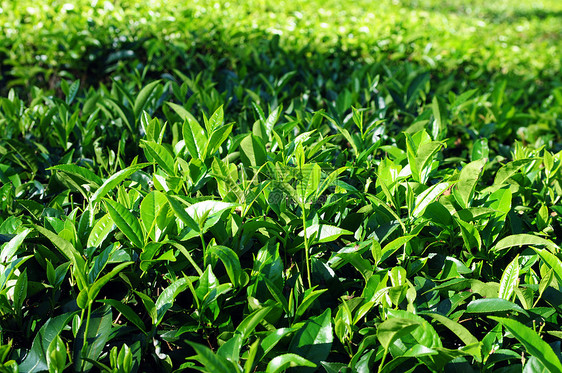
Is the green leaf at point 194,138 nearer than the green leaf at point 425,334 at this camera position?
No

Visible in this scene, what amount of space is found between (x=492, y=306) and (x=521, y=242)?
1.17 feet

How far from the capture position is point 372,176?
2178 millimetres

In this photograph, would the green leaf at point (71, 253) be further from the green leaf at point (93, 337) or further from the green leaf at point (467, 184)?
the green leaf at point (467, 184)

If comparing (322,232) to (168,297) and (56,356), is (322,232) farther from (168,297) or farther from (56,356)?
(56,356)

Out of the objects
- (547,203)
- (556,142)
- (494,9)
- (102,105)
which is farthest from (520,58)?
(494,9)

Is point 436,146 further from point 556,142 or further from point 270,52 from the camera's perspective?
point 270,52

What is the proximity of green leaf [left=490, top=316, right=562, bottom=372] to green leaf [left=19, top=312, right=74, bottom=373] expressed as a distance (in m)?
1.24

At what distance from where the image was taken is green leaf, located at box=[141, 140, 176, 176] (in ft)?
6.04

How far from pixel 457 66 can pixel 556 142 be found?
1.72m

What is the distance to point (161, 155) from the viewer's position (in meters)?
1.88

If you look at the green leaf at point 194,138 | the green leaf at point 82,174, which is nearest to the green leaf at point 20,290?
the green leaf at point 82,174

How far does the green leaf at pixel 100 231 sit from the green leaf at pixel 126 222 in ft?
0.25

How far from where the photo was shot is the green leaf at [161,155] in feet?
6.04

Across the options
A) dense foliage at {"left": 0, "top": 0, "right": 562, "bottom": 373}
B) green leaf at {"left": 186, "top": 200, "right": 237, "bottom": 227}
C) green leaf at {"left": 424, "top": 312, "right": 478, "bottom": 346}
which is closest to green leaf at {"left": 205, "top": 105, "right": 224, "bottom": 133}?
dense foliage at {"left": 0, "top": 0, "right": 562, "bottom": 373}
